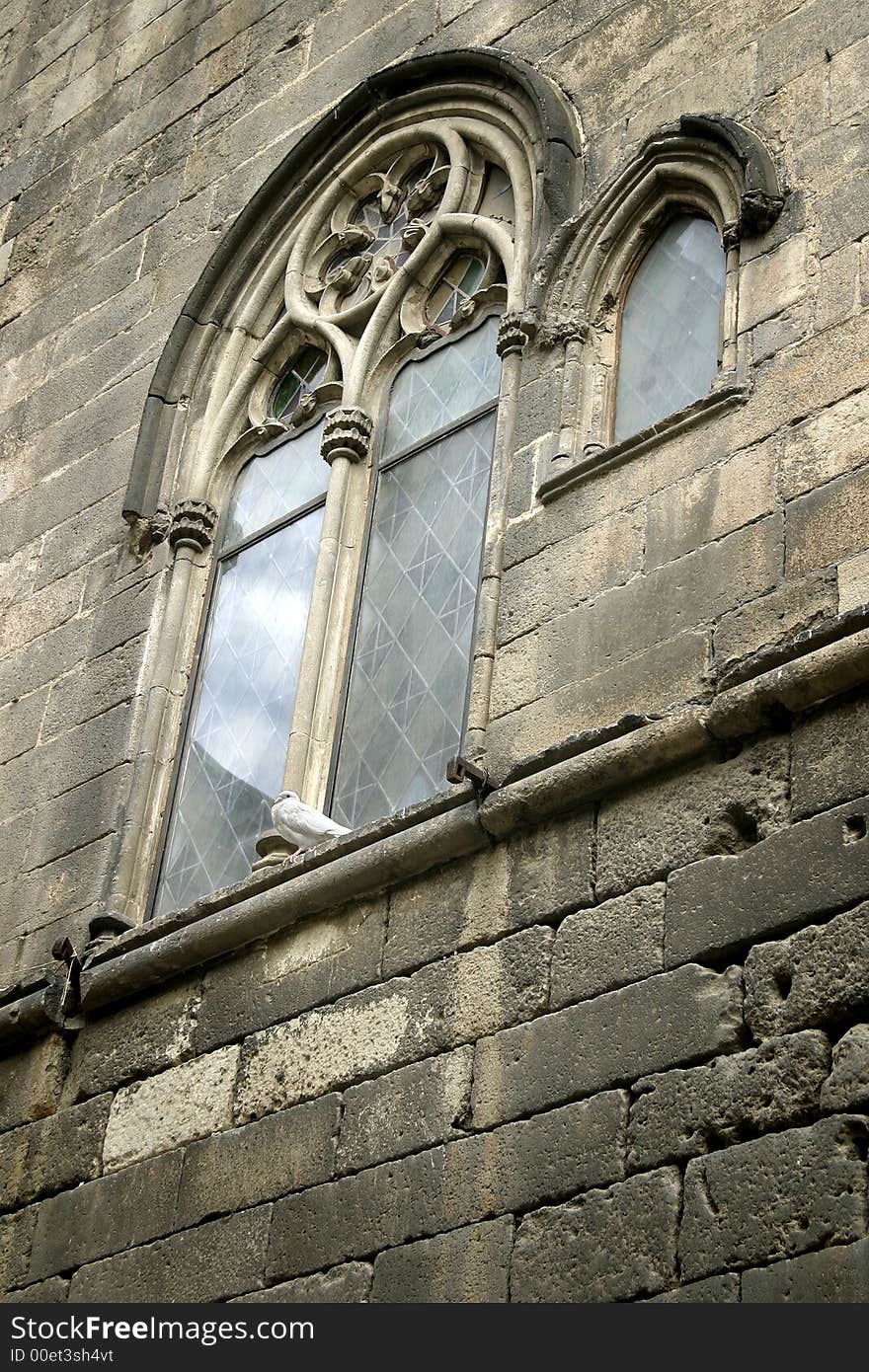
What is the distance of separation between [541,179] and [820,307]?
60.1 inches

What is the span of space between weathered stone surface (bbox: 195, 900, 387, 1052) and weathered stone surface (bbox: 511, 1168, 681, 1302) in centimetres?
109

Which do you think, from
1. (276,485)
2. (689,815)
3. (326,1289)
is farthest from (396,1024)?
(276,485)

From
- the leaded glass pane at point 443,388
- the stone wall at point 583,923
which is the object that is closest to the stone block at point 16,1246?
the stone wall at point 583,923

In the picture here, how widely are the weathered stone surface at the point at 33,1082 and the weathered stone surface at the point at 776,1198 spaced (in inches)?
101

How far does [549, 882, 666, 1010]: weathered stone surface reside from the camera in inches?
211

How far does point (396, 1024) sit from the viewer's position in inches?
229

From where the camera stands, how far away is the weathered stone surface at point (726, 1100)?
4832 millimetres

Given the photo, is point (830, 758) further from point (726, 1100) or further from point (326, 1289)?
point (326, 1289)

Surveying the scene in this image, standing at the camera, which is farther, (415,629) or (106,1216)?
(415,629)

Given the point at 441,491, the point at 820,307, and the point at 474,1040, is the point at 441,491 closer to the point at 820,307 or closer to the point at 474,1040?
the point at 820,307

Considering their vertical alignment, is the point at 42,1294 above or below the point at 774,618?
below

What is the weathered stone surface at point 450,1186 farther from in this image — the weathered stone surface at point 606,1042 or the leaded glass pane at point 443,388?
the leaded glass pane at point 443,388

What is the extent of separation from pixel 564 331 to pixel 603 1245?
3.18m

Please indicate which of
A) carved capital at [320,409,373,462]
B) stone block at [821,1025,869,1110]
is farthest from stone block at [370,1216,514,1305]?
carved capital at [320,409,373,462]
